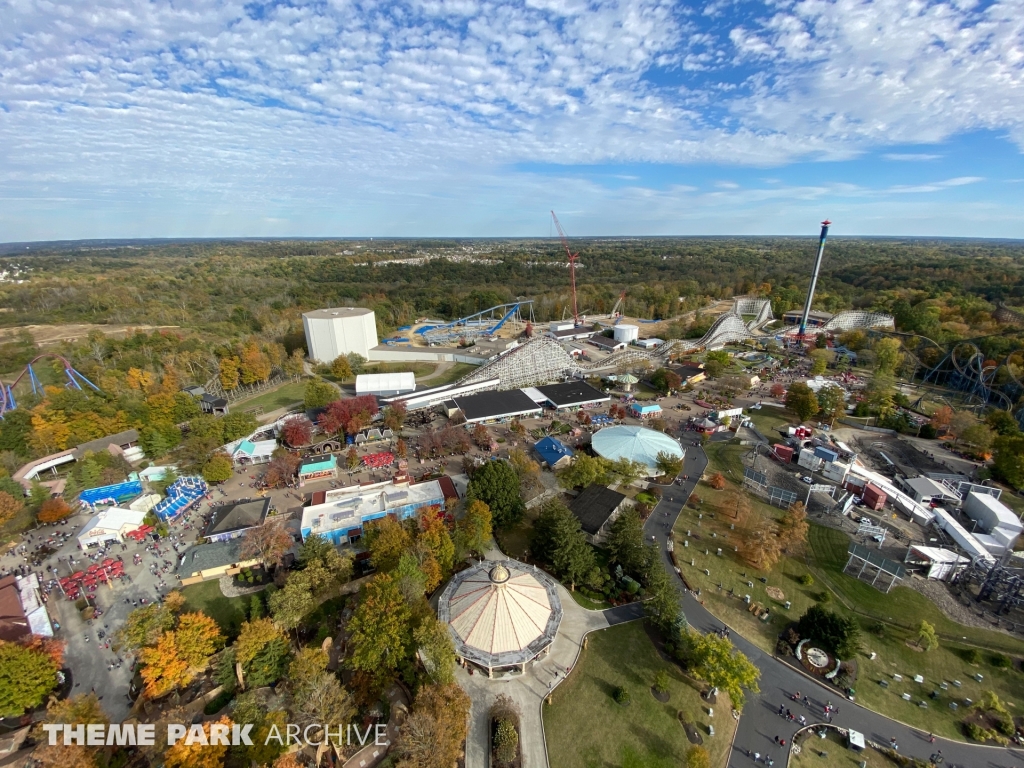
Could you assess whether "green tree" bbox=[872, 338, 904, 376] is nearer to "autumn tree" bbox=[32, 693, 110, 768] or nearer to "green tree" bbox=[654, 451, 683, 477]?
"green tree" bbox=[654, 451, 683, 477]

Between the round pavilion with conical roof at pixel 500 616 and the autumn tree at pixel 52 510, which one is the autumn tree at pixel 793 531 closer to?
the round pavilion with conical roof at pixel 500 616

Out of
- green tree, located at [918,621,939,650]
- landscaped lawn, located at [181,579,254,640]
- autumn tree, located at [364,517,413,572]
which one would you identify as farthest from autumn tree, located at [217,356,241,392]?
green tree, located at [918,621,939,650]

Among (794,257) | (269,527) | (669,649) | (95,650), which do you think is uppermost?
(794,257)

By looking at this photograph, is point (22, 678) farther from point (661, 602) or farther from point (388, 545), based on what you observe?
point (661, 602)

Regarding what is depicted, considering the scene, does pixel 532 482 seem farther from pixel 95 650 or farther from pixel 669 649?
pixel 95 650

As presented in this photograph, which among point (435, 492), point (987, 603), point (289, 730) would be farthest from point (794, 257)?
point (289, 730)
